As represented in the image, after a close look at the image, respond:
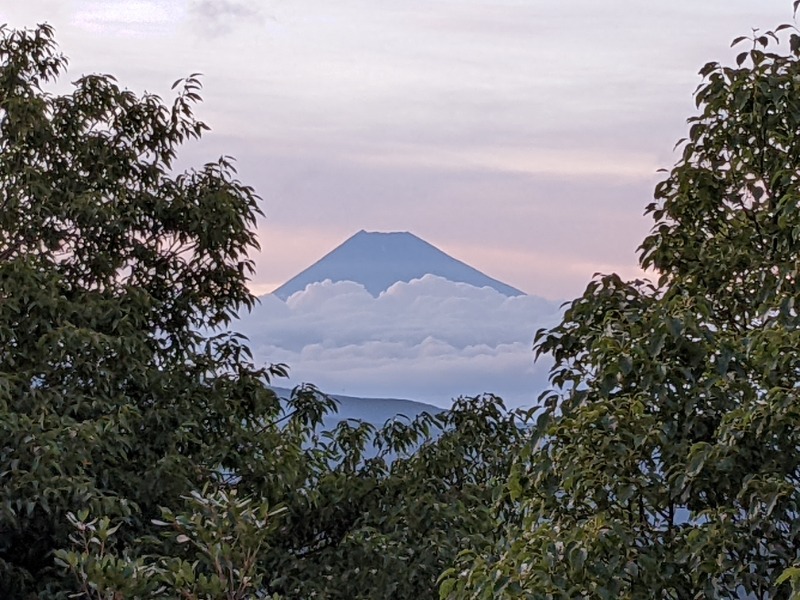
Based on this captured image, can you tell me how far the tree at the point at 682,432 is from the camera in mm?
4723

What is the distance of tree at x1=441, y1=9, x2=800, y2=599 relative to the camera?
4.72 meters

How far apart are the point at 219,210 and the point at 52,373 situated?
1.84 metres

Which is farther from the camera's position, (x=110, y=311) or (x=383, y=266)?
(x=383, y=266)

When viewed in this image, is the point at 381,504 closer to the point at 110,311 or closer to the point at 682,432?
the point at 110,311

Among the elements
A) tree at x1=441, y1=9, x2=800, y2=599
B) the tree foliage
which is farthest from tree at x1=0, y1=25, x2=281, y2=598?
tree at x1=441, y1=9, x2=800, y2=599

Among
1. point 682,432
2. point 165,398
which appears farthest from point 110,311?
point 682,432

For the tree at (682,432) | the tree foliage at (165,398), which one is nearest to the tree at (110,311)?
the tree foliage at (165,398)

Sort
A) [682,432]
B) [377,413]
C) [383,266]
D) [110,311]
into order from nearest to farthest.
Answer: [682,432] < [110,311] < [377,413] < [383,266]

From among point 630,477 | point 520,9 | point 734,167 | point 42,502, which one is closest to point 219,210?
point 520,9

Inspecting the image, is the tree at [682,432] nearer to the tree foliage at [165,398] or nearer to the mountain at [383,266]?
the tree foliage at [165,398]

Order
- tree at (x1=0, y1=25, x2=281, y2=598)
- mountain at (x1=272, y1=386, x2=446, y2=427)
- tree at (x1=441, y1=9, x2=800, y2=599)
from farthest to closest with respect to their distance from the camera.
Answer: mountain at (x1=272, y1=386, x2=446, y2=427)
tree at (x1=0, y1=25, x2=281, y2=598)
tree at (x1=441, y1=9, x2=800, y2=599)

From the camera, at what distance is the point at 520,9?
8.97 meters

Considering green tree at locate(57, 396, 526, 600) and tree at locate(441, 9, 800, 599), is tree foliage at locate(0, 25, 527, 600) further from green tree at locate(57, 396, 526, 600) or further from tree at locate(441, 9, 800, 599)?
tree at locate(441, 9, 800, 599)

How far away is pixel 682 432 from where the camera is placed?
505 centimetres
